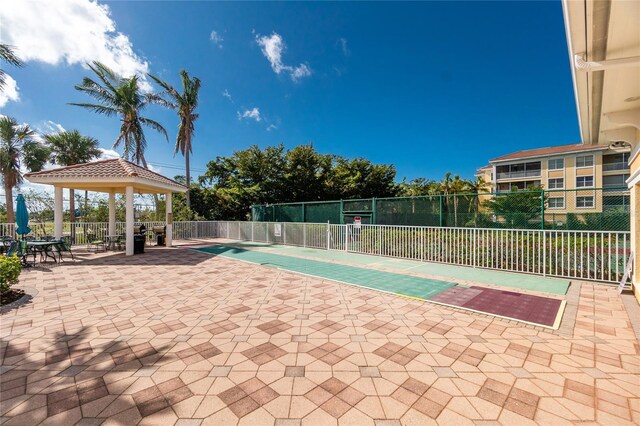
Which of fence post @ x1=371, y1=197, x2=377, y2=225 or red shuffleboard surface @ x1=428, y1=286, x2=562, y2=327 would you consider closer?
red shuffleboard surface @ x1=428, y1=286, x2=562, y2=327

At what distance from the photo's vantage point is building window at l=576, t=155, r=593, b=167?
32.2 metres

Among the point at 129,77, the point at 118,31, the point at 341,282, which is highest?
the point at 129,77

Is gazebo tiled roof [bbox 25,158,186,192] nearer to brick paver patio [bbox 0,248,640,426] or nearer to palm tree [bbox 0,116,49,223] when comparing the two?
brick paver patio [bbox 0,248,640,426]

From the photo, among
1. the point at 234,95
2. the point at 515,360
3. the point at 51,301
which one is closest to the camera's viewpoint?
the point at 515,360

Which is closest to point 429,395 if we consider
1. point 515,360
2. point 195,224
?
point 515,360

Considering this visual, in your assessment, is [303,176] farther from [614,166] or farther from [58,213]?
[614,166]

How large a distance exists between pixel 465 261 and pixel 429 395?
21.1 feet

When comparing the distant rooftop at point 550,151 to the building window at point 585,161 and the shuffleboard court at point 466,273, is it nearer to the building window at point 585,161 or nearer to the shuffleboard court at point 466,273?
the building window at point 585,161

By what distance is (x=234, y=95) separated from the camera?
54.5ft

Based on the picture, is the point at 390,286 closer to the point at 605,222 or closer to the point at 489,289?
the point at 489,289

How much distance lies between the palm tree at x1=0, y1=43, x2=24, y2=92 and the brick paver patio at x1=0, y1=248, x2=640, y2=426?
825 centimetres

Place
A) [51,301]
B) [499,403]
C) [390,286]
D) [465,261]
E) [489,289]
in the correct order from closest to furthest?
[499,403] → [51,301] → [489,289] → [390,286] → [465,261]

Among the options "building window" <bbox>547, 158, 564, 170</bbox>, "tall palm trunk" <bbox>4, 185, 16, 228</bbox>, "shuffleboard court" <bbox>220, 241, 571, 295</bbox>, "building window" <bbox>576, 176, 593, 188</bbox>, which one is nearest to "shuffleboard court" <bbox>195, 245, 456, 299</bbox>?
"shuffleboard court" <bbox>220, 241, 571, 295</bbox>

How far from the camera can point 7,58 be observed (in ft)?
26.5
